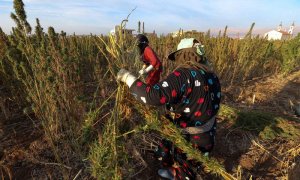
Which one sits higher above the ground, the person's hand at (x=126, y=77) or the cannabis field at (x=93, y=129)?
the person's hand at (x=126, y=77)

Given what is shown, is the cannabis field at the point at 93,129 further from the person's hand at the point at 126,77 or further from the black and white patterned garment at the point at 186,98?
the black and white patterned garment at the point at 186,98

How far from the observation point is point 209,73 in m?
2.04

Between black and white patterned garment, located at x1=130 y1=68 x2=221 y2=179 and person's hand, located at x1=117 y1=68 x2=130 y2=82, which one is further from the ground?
person's hand, located at x1=117 y1=68 x2=130 y2=82

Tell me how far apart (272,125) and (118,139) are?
7.80 feet

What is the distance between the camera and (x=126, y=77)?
5.91 ft

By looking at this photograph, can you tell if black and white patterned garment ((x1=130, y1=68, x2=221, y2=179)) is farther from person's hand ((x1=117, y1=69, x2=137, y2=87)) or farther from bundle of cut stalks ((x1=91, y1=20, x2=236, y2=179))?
bundle of cut stalks ((x1=91, y1=20, x2=236, y2=179))

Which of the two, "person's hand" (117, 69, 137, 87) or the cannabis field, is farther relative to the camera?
the cannabis field

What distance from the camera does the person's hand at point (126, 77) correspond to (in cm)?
178

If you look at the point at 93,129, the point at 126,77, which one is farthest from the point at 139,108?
the point at 93,129

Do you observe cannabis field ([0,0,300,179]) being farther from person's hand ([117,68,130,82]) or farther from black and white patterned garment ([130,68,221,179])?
black and white patterned garment ([130,68,221,179])

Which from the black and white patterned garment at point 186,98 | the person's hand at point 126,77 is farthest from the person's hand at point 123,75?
the black and white patterned garment at point 186,98

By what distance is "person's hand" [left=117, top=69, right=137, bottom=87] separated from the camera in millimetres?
1779

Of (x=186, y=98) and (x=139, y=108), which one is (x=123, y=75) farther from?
(x=186, y=98)

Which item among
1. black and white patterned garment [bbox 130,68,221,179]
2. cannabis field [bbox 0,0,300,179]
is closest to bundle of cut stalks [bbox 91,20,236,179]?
cannabis field [bbox 0,0,300,179]
